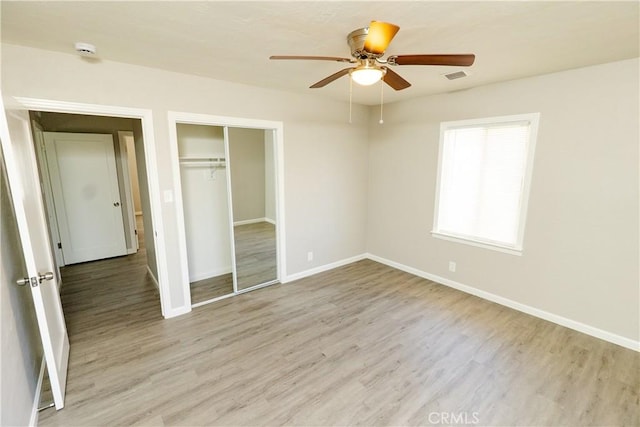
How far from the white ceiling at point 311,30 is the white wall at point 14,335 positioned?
109cm

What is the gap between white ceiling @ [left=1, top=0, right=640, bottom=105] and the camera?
1.63m

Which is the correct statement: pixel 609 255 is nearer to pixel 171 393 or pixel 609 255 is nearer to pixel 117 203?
pixel 171 393

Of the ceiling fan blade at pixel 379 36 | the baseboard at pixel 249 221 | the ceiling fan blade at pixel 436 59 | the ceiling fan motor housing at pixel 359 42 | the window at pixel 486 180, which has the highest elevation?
the ceiling fan motor housing at pixel 359 42

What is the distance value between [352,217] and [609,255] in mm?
2997

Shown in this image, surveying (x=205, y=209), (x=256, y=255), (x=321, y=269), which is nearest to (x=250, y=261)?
(x=256, y=255)

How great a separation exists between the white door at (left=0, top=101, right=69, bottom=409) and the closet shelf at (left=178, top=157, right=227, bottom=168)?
4.65 feet

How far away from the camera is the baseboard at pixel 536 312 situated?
2689 millimetres

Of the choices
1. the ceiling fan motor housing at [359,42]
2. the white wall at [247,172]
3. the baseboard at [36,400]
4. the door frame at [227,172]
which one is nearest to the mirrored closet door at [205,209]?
the white wall at [247,172]

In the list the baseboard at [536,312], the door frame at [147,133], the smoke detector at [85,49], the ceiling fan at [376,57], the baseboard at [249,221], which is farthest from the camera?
the baseboard at [249,221]

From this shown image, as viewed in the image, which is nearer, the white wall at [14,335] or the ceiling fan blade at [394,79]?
the white wall at [14,335]

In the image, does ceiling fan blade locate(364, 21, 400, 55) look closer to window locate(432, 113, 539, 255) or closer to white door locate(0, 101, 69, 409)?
white door locate(0, 101, 69, 409)
